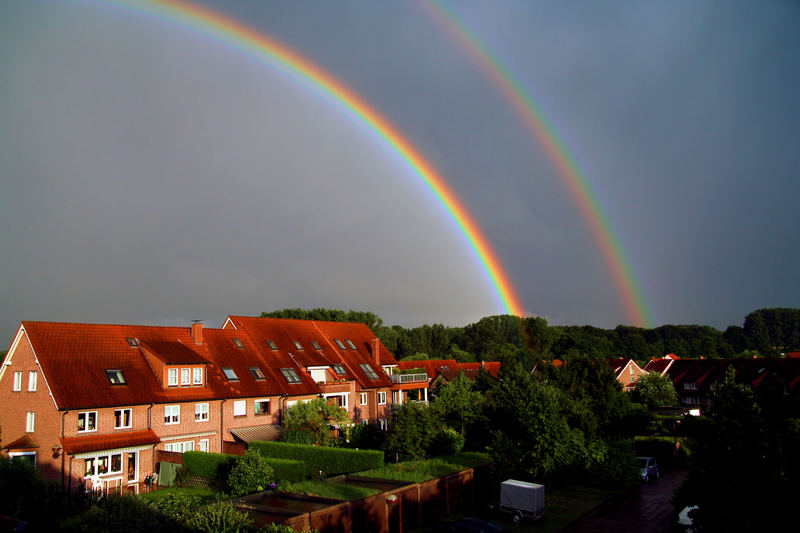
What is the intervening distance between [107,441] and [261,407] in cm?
1277

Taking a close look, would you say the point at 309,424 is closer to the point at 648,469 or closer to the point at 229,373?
the point at 229,373

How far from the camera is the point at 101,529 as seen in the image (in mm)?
14797

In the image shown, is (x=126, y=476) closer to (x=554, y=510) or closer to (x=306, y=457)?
(x=306, y=457)

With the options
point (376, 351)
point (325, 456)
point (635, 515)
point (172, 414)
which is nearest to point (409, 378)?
point (376, 351)

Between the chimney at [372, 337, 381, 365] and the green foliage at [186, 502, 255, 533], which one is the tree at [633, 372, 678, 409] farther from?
the green foliage at [186, 502, 255, 533]

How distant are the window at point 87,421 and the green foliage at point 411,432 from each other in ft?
57.9

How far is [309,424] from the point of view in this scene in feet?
Result: 135

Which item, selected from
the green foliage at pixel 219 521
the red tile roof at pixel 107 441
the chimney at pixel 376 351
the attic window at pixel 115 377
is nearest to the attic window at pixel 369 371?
the chimney at pixel 376 351

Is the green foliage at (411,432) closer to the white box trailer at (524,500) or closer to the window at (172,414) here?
A: the white box trailer at (524,500)

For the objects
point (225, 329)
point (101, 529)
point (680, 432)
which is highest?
point (225, 329)

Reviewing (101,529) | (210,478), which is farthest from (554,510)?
(101,529)

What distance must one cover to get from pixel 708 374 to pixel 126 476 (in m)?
81.2

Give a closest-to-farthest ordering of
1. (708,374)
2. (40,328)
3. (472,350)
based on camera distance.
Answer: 1. (40,328)
2. (708,374)
3. (472,350)

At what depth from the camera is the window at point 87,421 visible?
34.7 meters
